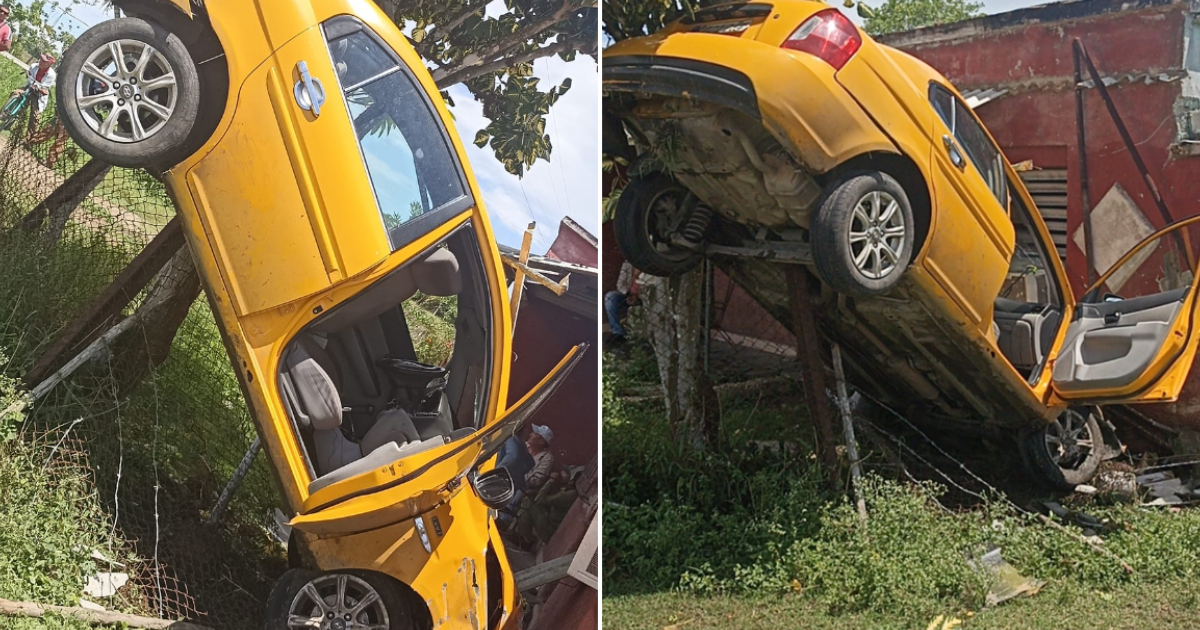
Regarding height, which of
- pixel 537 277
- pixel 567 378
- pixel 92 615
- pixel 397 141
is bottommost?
pixel 92 615

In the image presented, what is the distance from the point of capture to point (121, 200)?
3260 millimetres

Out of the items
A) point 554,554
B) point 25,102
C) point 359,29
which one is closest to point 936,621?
point 554,554

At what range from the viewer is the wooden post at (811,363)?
17.7 ft

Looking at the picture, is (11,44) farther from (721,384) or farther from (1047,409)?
(1047,409)

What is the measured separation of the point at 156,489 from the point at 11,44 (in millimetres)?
1461

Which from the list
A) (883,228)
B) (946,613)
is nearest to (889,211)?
(883,228)

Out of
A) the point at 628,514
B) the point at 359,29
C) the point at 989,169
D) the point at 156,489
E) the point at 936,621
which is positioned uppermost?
the point at 359,29

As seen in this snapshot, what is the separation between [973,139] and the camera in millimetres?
5359

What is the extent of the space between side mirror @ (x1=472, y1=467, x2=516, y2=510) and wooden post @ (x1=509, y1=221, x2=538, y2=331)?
0.49 meters

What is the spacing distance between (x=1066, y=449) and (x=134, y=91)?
17.6ft

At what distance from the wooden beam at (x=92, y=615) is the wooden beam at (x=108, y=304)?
0.69 meters

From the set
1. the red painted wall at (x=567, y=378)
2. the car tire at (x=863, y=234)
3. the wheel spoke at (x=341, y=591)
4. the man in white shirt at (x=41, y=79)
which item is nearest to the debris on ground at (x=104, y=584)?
the wheel spoke at (x=341, y=591)

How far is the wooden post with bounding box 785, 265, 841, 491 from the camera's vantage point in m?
5.40

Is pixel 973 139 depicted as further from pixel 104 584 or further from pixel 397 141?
pixel 104 584
